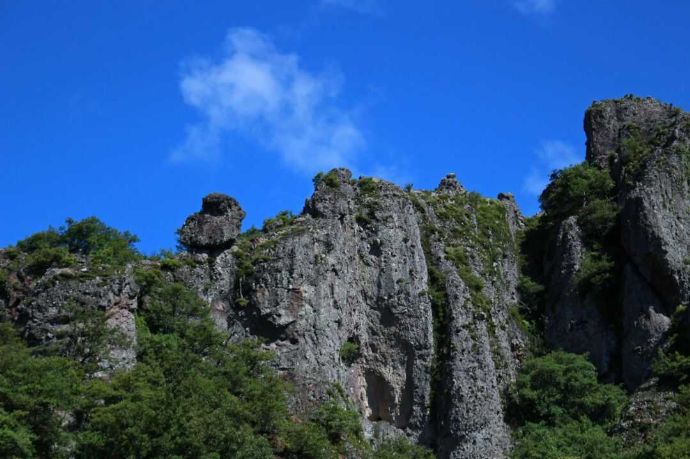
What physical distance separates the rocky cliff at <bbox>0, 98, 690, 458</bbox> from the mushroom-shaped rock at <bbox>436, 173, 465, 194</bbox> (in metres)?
4.40

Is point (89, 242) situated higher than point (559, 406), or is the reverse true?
point (89, 242)

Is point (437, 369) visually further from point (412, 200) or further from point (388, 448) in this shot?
point (412, 200)

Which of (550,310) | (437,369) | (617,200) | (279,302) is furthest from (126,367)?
(617,200)

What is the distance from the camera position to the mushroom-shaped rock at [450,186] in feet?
236

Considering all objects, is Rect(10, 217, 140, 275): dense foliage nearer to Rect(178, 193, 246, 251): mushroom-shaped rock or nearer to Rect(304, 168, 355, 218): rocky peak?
Rect(178, 193, 246, 251): mushroom-shaped rock

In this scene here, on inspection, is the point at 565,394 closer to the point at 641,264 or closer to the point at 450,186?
the point at 641,264

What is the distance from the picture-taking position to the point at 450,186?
72.6m

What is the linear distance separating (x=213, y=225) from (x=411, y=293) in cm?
1096

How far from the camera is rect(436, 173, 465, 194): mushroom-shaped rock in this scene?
7204 cm

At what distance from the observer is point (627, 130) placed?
243 ft

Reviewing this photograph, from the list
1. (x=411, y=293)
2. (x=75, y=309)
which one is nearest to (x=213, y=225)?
(x=75, y=309)

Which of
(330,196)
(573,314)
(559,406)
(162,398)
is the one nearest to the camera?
(162,398)

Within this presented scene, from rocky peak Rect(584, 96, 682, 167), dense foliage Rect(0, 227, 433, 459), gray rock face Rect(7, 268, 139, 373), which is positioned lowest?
dense foliage Rect(0, 227, 433, 459)

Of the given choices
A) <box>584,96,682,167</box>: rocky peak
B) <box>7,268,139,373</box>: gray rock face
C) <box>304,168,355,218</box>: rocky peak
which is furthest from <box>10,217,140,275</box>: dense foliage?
<box>584,96,682,167</box>: rocky peak
